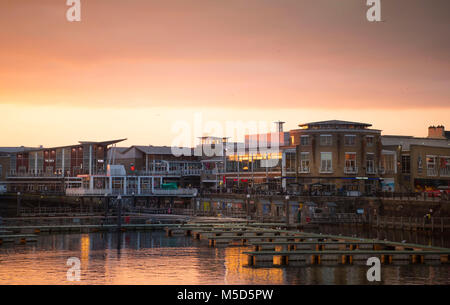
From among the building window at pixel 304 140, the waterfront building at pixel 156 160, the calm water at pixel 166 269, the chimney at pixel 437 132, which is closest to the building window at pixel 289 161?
the building window at pixel 304 140

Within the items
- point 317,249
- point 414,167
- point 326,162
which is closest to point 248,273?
point 317,249

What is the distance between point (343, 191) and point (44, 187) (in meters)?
76.3

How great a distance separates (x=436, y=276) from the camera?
133 feet

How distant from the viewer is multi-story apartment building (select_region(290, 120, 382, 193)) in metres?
104

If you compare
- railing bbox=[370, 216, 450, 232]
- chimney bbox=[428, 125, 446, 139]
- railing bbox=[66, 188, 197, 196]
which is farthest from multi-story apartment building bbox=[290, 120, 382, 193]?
chimney bbox=[428, 125, 446, 139]

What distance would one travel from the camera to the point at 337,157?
341 feet

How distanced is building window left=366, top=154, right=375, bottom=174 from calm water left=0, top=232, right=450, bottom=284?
54.2 m

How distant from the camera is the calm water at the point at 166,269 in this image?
1537 inches

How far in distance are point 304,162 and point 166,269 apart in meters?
65.1

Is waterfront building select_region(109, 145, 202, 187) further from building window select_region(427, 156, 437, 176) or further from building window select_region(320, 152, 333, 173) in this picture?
building window select_region(427, 156, 437, 176)

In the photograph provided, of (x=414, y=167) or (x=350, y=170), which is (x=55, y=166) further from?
(x=414, y=167)

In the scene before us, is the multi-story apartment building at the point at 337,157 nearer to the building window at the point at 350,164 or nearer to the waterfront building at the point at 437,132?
the building window at the point at 350,164

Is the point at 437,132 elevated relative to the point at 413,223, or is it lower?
elevated

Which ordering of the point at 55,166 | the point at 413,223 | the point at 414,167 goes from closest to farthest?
the point at 413,223 → the point at 414,167 → the point at 55,166
